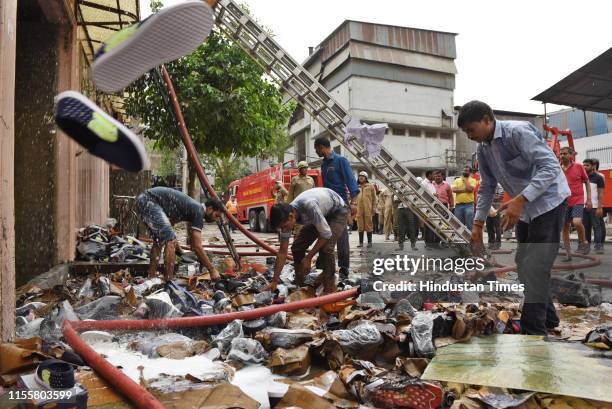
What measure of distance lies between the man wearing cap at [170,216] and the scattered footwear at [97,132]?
10.7 ft

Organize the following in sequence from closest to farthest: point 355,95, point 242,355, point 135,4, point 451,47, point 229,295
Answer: point 242,355, point 229,295, point 135,4, point 355,95, point 451,47

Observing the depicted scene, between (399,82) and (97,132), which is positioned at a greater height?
(399,82)

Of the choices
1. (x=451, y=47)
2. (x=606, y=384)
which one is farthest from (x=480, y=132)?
(x=451, y=47)

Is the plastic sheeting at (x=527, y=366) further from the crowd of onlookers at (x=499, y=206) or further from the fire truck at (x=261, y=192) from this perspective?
the fire truck at (x=261, y=192)

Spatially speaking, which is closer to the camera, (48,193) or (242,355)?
(242,355)

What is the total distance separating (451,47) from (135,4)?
3017 centimetres

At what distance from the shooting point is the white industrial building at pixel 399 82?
2914 cm

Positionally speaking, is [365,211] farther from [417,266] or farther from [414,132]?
[414,132]

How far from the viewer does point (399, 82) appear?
3066cm

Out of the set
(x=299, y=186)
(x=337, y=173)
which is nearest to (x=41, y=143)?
(x=337, y=173)

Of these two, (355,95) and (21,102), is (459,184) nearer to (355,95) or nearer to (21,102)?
(21,102)

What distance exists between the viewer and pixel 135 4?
584 cm

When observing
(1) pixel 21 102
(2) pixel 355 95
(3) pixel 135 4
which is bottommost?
(1) pixel 21 102

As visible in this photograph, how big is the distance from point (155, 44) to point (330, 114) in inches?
229
